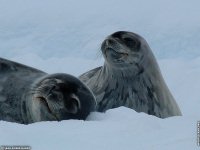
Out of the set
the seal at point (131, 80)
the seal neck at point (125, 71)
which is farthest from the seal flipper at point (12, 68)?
the seal neck at point (125, 71)

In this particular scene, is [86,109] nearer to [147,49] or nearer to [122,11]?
[147,49]

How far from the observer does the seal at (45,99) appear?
5.52 m

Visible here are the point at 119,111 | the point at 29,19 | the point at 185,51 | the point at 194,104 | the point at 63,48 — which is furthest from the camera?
the point at 29,19

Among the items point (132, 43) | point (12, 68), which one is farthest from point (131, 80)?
point (12, 68)

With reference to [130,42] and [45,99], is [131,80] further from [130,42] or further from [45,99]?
[45,99]

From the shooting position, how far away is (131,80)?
7.33 m

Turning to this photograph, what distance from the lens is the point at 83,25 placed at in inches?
642

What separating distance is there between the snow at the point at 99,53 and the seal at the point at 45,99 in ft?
0.60

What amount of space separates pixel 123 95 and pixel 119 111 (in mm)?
1754

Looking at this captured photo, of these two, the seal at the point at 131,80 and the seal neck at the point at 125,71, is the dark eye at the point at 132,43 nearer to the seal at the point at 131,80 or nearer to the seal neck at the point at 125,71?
the seal at the point at 131,80

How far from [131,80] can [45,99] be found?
1.93 meters

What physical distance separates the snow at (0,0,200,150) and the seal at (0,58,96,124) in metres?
0.18

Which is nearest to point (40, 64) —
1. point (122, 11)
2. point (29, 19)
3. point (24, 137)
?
point (29, 19)

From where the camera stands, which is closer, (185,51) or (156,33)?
(185,51)
